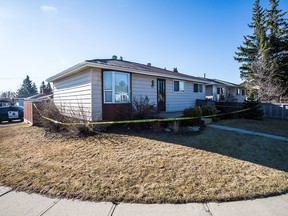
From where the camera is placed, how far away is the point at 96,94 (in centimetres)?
726

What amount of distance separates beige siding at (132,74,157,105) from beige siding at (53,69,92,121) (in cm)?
250

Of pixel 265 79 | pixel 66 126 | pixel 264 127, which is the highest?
pixel 265 79

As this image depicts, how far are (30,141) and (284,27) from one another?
32.7 m

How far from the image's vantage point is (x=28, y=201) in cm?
246

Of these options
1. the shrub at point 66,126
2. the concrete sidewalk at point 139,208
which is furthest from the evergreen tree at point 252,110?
the shrub at point 66,126

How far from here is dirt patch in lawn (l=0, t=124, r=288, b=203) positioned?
2.59 meters

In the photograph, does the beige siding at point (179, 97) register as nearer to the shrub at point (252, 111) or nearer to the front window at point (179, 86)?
the front window at point (179, 86)

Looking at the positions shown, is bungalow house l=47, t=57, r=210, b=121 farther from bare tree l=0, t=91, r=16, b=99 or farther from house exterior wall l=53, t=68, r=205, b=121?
bare tree l=0, t=91, r=16, b=99

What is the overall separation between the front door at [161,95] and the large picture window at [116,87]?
9.12 ft

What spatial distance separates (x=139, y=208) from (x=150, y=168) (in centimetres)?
125

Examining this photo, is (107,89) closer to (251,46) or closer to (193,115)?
(193,115)

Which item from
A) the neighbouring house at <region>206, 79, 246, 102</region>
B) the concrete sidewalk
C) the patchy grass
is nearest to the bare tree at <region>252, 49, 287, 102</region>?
the neighbouring house at <region>206, 79, 246, 102</region>

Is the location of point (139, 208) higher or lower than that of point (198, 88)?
lower

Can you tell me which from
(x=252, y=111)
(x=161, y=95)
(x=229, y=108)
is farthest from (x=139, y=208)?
(x=252, y=111)
